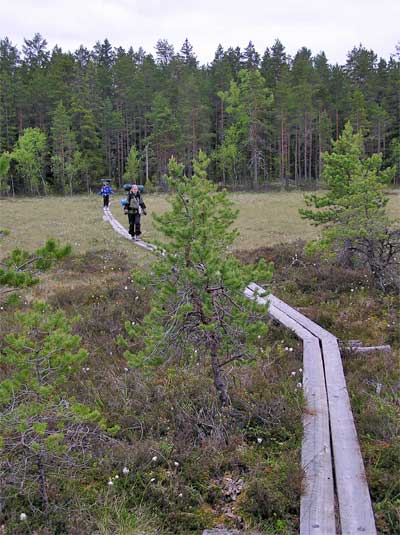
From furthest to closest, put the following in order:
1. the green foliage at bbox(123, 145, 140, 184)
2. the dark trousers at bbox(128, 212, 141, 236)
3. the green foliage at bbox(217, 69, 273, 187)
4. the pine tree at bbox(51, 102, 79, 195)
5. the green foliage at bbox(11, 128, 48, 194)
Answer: the green foliage at bbox(123, 145, 140, 184), the pine tree at bbox(51, 102, 79, 195), the green foliage at bbox(11, 128, 48, 194), the green foliage at bbox(217, 69, 273, 187), the dark trousers at bbox(128, 212, 141, 236)

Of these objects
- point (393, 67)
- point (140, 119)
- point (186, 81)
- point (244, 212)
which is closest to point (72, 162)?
point (140, 119)

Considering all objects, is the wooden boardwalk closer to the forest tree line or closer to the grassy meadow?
the grassy meadow

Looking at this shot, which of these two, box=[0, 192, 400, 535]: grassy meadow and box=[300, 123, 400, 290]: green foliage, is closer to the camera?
box=[0, 192, 400, 535]: grassy meadow

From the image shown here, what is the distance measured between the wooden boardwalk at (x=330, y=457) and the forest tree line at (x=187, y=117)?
47.1 meters

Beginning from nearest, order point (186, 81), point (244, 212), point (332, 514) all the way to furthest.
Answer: point (332, 514) → point (244, 212) → point (186, 81)

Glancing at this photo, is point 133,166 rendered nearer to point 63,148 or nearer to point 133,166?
point 133,166

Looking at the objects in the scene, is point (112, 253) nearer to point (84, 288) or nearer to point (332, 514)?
point (84, 288)

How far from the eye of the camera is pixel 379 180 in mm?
11594

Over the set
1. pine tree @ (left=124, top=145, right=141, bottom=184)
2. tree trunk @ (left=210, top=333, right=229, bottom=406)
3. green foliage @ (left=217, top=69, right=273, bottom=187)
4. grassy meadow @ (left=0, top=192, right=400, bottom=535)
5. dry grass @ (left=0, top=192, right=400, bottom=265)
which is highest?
green foliage @ (left=217, top=69, right=273, bottom=187)

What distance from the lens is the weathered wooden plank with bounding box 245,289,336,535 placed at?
3.96 m

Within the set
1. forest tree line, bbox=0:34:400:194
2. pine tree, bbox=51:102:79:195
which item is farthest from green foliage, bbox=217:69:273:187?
pine tree, bbox=51:102:79:195

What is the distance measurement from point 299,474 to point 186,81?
56921 millimetres

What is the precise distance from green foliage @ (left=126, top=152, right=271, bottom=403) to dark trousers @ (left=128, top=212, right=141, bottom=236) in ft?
39.5

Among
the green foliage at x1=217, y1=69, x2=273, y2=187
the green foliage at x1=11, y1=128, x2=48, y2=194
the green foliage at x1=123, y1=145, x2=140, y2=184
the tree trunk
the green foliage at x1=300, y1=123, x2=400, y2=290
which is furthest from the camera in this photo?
the green foliage at x1=123, y1=145, x2=140, y2=184
